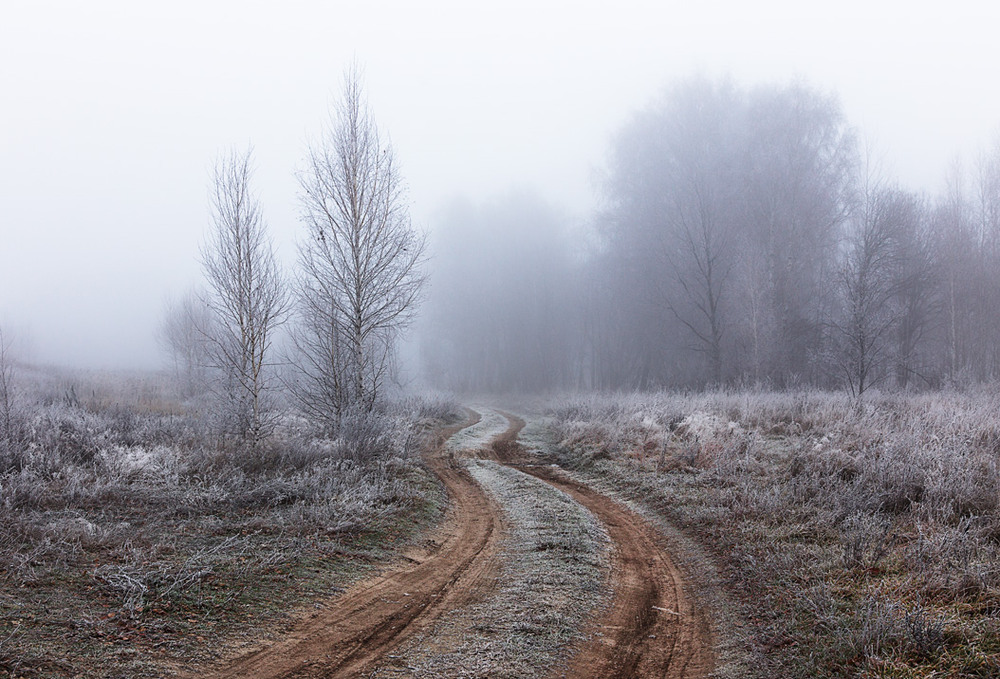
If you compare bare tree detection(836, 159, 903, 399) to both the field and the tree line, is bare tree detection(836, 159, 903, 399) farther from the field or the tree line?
the field

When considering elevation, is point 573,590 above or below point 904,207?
below

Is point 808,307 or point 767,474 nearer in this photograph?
point 767,474

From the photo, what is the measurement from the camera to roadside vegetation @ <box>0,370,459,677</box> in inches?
156

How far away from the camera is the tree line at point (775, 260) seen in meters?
25.5

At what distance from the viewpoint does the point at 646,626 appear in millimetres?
4801

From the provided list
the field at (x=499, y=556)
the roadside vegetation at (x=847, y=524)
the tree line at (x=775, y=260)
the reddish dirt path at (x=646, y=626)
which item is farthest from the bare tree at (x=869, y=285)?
the reddish dirt path at (x=646, y=626)

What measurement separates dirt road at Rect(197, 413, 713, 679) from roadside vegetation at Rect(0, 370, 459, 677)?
1.34ft

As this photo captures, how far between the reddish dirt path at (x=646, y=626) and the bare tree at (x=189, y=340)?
1021 inches

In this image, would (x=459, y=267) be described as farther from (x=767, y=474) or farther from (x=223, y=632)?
(x=223, y=632)

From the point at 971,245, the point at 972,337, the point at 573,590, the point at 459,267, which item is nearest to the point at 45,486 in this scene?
the point at 573,590

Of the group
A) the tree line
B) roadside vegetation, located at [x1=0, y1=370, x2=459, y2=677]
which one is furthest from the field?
the tree line

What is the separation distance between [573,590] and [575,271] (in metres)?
41.8

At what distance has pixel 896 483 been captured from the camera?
7016 mm

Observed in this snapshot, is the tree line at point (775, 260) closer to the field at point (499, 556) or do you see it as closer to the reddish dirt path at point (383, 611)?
the field at point (499, 556)
